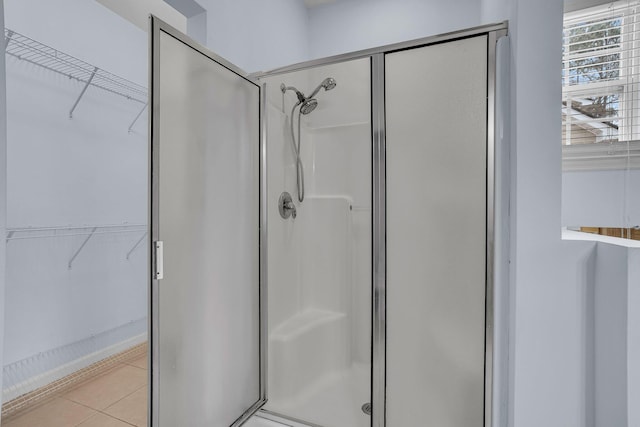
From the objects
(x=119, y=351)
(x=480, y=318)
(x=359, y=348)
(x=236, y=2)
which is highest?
(x=236, y=2)

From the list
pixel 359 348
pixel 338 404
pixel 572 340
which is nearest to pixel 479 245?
pixel 572 340

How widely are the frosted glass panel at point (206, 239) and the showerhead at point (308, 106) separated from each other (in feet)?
1.03

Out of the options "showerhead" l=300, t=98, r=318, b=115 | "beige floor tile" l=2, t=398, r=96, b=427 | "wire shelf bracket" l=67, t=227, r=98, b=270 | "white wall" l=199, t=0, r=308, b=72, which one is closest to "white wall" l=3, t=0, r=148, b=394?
"wire shelf bracket" l=67, t=227, r=98, b=270

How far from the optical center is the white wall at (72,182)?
1979mm

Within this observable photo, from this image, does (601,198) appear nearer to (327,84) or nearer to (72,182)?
(327,84)

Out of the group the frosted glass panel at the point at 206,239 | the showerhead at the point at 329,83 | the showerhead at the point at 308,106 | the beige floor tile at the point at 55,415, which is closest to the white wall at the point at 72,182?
the beige floor tile at the point at 55,415

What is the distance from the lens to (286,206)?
1861mm

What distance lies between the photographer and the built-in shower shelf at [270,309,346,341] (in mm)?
1799

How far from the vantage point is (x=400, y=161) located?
1.47m

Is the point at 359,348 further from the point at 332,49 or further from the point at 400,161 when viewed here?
the point at 332,49

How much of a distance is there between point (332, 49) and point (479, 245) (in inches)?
81.7

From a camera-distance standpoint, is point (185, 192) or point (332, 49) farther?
point (332, 49)

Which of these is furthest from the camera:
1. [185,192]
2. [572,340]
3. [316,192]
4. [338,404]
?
[316,192]

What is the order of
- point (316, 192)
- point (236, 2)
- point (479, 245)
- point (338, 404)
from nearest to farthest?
point (479, 245), point (338, 404), point (236, 2), point (316, 192)
